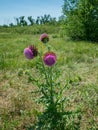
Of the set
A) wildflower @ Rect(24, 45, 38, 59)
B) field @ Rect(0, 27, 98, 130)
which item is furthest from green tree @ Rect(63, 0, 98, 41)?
wildflower @ Rect(24, 45, 38, 59)

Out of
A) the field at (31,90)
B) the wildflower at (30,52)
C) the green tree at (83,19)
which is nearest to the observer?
the wildflower at (30,52)

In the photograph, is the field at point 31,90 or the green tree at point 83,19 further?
the green tree at point 83,19

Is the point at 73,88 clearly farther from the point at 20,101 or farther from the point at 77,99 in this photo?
the point at 20,101

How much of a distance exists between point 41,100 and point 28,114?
923mm

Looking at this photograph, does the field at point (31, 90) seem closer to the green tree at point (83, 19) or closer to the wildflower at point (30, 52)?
the wildflower at point (30, 52)

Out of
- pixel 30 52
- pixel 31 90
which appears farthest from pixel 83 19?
pixel 30 52

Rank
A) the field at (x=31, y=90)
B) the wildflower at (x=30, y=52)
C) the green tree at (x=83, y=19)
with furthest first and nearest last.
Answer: the green tree at (x=83, y=19)
the field at (x=31, y=90)
the wildflower at (x=30, y=52)

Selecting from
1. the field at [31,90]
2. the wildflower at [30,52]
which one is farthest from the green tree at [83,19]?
Answer: the wildflower at [30,52]

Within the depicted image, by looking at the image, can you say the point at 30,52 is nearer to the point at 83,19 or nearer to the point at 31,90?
the point at 31,90

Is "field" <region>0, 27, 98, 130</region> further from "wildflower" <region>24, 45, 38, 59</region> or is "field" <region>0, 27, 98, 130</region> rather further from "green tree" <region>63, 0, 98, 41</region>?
"green tree" <region>63, 0, 98, 41</region>

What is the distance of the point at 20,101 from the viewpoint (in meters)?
5.26

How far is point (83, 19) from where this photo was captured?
16.4 m

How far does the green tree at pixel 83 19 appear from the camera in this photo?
1625 centimetres

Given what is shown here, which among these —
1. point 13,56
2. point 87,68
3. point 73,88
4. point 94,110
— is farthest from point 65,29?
point 94,110
